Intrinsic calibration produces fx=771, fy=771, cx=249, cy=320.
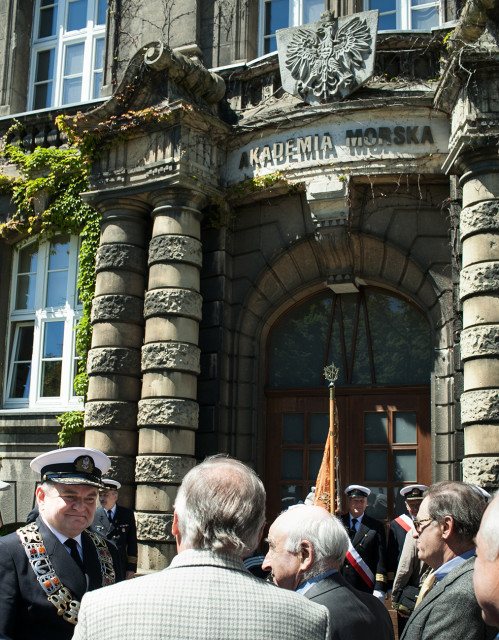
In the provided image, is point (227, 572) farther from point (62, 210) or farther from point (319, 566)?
point (62, 210)

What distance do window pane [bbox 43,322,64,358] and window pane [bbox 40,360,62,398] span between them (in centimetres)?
16

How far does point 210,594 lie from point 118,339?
8659 millimetres

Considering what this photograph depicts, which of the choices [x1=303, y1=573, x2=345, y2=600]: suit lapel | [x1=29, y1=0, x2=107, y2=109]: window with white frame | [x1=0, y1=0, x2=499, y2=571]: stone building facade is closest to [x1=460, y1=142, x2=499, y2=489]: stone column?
[x1=0, y1=0, x2=499, y2=571]: stone building facade

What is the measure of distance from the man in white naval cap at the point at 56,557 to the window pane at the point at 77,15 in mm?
11729

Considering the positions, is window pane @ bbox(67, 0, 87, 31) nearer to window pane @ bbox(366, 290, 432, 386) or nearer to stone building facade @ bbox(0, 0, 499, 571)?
stone building facade @ bbox(0, 0, 499, 571)

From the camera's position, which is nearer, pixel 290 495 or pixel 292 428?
pixel 290 495

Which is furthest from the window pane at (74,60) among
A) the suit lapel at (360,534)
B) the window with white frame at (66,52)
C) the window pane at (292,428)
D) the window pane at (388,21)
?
the suit lapel at (360,534)

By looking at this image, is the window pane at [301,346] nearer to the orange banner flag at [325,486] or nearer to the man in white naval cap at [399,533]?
the orange banner flag at [325,486]

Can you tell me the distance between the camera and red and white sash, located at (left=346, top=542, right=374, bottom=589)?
309 inches

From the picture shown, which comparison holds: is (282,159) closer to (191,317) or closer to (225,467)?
(191,317)

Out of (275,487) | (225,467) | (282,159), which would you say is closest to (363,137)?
(282,159)

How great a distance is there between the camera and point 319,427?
11.1m

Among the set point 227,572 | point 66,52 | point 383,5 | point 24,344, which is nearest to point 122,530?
point 24,344

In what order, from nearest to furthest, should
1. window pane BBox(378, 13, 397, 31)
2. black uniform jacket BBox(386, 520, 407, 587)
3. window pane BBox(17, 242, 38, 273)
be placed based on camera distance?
black uniform jacket BBox(386, 520, 407, 587) → window pane BBox(378, 13, 397, 31) → window pane BBox(17, 242, 38, 273)
